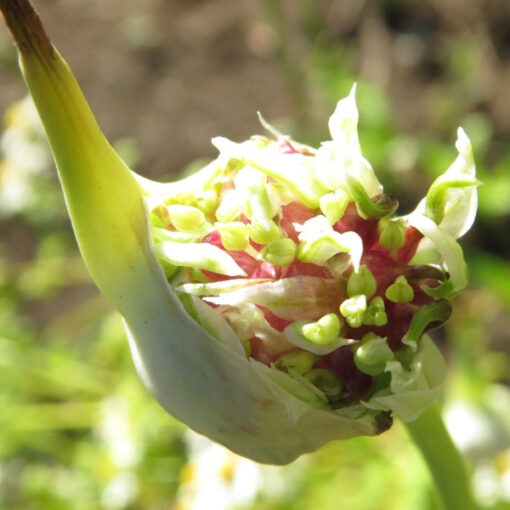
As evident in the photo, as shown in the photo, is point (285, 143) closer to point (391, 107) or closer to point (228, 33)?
point (391, 107)

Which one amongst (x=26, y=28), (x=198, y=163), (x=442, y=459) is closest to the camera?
(x=26, y=28)

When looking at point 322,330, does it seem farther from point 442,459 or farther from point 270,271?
point 442,459

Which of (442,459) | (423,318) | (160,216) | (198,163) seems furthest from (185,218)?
(198,163)

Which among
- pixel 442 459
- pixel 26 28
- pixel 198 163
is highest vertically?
pixel 26 28

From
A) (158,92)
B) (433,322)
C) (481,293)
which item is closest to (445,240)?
(433,322)

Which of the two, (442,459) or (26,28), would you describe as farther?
(442,459)

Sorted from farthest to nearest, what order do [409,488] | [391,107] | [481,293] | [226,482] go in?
[391,107] → [481,293] → [226,482] → [409,488]

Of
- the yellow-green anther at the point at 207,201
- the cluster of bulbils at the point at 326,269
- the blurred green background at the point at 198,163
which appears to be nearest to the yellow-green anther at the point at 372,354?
the cluster of bulbils at the point at 326,269
